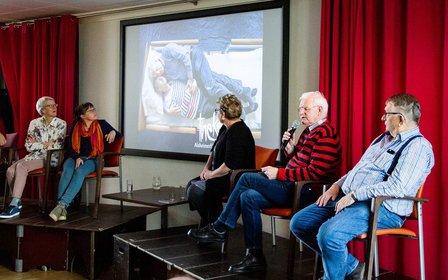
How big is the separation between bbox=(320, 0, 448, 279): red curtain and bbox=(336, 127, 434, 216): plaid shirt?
1.96 feet

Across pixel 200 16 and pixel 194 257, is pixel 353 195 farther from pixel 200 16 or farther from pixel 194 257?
pixel 200 16

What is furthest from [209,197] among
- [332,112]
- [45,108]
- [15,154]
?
[15,154]

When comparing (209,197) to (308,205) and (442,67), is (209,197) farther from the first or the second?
(442,67)

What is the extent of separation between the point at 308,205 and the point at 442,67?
1.18 m

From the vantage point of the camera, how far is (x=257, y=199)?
3.21 m

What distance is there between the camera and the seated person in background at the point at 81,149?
180 inches

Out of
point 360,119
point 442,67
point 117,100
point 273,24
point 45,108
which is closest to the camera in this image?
point 442,67

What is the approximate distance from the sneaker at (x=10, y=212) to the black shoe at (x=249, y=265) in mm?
2326

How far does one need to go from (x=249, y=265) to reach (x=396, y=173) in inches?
42.0

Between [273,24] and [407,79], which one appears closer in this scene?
[407,79]

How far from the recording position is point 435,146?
10.6 ft

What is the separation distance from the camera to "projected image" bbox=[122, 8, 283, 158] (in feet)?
14.7

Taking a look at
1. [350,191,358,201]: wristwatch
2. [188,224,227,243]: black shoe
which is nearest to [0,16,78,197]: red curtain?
[188,224,227,243]: black shoe

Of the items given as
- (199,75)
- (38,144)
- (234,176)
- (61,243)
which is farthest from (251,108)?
(38,144)
